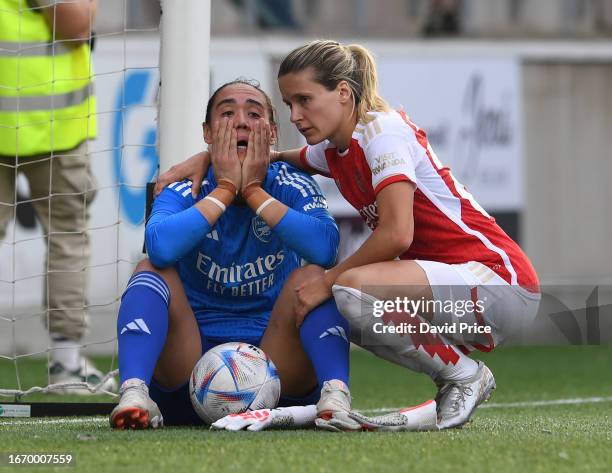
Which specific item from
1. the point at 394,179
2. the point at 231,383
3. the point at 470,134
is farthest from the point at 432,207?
the point at 470,134

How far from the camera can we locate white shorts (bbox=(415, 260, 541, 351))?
408 cm

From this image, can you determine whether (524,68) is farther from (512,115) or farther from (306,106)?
(306,106)

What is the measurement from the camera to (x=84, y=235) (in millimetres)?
6199

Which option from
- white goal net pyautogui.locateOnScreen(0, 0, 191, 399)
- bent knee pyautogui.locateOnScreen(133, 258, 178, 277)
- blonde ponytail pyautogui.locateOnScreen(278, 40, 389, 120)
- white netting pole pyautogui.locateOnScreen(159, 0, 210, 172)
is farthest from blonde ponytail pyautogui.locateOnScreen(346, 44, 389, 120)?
white goal net pyautogui.locateOnScreen(0, 0, 191, 399)

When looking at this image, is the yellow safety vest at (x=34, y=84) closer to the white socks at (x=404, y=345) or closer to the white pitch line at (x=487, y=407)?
the white pitch line at (x=487, y=407)

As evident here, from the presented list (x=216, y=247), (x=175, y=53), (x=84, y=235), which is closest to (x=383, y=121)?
(x=216, y=247)

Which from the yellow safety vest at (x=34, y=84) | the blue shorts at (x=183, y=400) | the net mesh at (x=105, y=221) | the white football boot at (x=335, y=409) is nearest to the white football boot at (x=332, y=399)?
the white football boot at (x=335, y=409)

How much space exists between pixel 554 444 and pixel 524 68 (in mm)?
7870

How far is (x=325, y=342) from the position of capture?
3.98 m

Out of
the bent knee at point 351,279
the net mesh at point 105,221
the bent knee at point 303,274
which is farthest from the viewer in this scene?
the net mesh at point 105,221

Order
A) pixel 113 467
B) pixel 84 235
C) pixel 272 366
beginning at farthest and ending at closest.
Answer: pixel 84 235
pixel 272 366
pixel 113 467

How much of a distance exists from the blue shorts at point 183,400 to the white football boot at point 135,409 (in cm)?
22

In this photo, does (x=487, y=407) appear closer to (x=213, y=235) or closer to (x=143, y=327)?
(x=213, y=235)

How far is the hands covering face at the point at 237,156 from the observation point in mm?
4195
